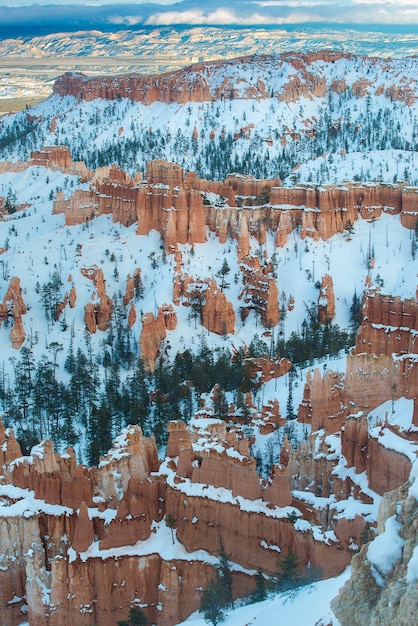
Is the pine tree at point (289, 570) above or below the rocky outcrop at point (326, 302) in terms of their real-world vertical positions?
above

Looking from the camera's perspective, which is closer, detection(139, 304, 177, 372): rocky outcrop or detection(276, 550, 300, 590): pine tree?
detection(276, 550, 300, 590): pine tree

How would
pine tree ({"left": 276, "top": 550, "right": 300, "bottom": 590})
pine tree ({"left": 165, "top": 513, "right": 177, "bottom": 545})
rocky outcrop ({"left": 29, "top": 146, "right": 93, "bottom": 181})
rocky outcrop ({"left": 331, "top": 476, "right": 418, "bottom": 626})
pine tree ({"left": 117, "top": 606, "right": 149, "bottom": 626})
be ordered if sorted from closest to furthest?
rocky outcrop ({"left": 331, "top": 476, "right": 418, "bottom": 626}), pine tree ({"left": 276, "top": 550, "right": 300, "bottom": 590}), pine tree ({"left": 117, "top": 606, "right": 149, "bottom": 626}), pine tree ({"left": 165, "top": 513, "right": 177, "bottom": 545}), rocky outcrop ({"left": 29, "top": 146, "right": 93, "bottom": 181})

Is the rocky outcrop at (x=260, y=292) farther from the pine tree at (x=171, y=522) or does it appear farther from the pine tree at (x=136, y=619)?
the pine tree at (x=136, y=619)

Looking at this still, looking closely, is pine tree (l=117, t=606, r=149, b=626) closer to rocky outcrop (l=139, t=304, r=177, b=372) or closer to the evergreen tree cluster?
rocky outcrop (l=139, t=304, r=177, b=372)

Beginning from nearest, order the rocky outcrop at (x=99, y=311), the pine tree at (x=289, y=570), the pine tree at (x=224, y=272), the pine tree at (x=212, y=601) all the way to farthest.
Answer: the pine tree at (x=212, y=601) < the pine tree at (x=289, y=570) < the rocky outcrop at (x=99, y=311) < the pine tree at (x=224, y=272)

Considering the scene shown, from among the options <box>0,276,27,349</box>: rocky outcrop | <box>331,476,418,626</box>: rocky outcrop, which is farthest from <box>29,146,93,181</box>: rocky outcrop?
<box>331,476,418,626</box>: rocky outcrop

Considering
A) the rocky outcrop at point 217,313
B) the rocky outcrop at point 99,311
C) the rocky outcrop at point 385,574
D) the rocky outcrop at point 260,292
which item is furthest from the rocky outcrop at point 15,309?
the rocky outcrop at point 385,574

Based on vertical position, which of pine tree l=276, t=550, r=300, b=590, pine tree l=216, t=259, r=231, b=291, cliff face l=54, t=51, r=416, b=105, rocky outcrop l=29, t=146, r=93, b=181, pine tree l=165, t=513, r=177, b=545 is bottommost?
pine tree l=216, t=259, r=231, b=291

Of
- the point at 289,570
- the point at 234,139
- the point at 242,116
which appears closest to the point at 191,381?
the point at 289,570

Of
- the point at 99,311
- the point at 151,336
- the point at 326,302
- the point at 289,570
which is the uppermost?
the point at 289,570

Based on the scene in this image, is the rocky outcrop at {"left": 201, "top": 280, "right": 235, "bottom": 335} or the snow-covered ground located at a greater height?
the snow-covered ground

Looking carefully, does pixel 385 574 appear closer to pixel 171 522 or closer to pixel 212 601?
pixel 212 601

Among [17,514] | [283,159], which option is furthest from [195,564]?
[283,159]
